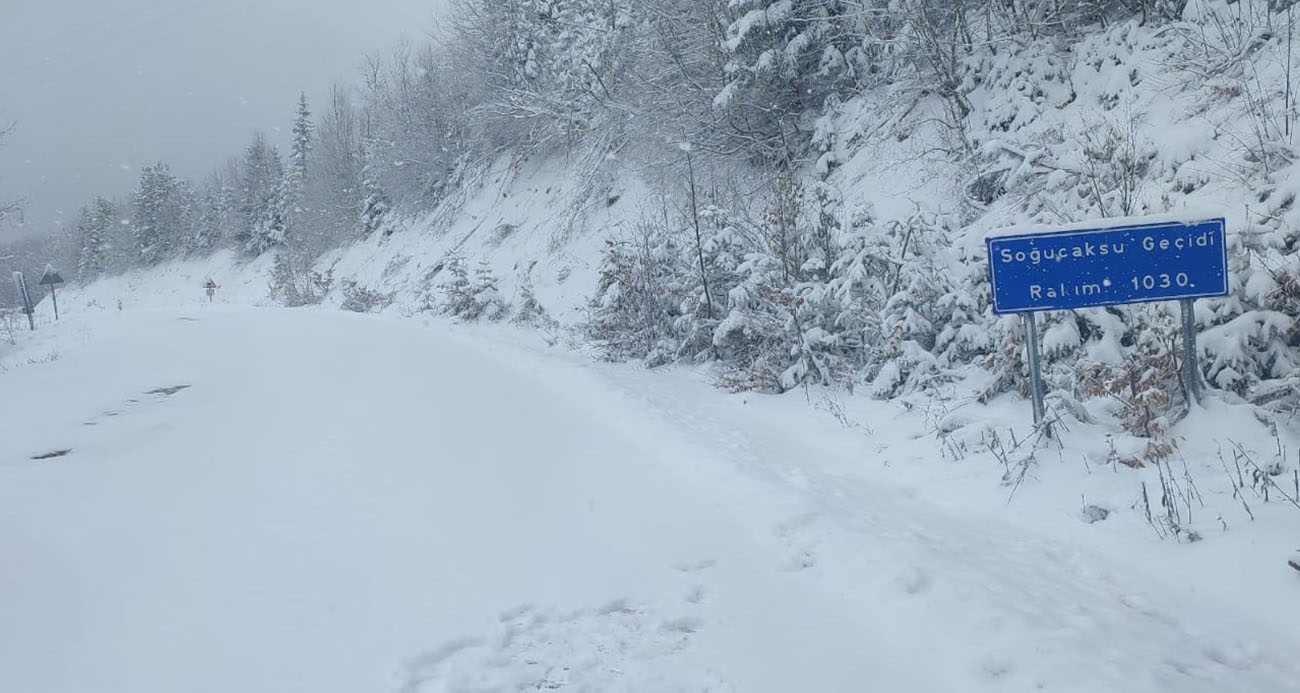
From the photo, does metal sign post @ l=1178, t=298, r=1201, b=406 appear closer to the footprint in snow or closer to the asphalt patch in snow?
the footprint in snow

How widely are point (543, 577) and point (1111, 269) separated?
4.27 meters

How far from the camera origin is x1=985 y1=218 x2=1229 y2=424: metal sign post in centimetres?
483

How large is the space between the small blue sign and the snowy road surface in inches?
66.0

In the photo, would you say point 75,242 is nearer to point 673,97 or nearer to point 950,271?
point 673,97

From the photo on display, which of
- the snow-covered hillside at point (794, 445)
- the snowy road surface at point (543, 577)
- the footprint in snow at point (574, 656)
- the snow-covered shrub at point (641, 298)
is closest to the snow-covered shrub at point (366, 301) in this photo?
the snow-covered hillside at point (794, 445)

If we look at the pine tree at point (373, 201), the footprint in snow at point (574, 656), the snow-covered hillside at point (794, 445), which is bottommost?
the footprint in snow at point (574, 656)

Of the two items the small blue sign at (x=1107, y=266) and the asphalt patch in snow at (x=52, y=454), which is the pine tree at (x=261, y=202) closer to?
the asphalt patch in snow at (x=52, y=454)

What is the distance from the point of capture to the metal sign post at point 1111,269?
15.8 feet

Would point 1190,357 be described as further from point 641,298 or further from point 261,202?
point 261,202

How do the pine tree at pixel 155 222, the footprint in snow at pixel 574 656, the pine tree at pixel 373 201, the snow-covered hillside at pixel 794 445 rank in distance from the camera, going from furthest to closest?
the pine tree at pixel 155 222, the pine tree at pixel 373 201, the snow-covered hillside at pixel 794 445, the footprint in snow at pixel 574 656

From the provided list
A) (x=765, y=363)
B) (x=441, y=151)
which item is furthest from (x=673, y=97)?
(x=441, y=151)

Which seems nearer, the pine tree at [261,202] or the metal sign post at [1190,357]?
the metal sign post at [1190,357]

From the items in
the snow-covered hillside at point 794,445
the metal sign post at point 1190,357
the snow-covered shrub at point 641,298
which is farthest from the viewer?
the snow-covered shrub at point 641,298

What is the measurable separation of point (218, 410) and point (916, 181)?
10.6 metres
